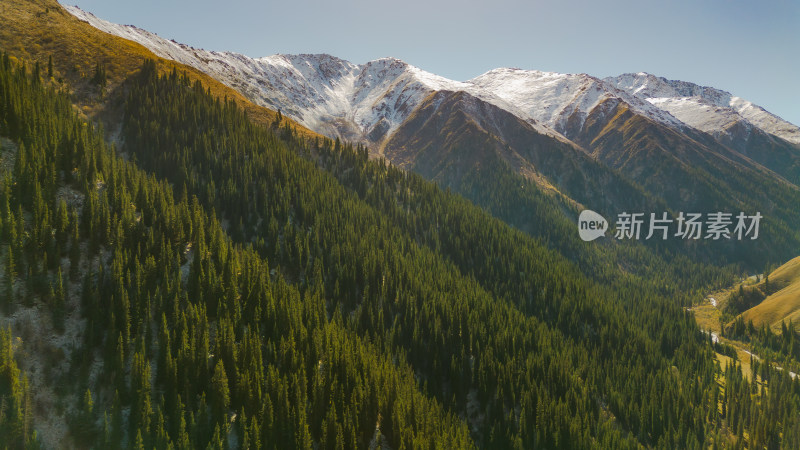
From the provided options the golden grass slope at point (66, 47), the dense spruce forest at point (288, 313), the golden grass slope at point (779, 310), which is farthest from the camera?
the golden grass slope at point (779, 310)

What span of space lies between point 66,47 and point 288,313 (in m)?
123

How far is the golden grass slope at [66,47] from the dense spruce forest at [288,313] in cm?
925

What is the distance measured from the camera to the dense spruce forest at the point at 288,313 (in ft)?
198

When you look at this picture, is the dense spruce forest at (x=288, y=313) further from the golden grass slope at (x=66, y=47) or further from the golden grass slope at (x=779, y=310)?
the golden grass slope at (x=779, y=310)

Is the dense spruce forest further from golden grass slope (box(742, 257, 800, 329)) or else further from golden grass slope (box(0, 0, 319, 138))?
golden grass slope (box(742, 257, 800, 329))

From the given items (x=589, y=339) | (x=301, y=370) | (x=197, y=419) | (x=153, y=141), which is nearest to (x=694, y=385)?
(x=589, y=339)

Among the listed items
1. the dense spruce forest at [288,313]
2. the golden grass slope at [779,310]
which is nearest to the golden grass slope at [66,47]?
the dense spruce forest at [288,313]

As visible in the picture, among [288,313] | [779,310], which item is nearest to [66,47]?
[288,313]

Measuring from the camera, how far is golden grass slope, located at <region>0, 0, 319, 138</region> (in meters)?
121

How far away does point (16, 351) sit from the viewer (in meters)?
53.3

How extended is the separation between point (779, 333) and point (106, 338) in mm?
240548

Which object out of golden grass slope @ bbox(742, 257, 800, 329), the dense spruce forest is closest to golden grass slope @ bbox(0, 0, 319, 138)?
the dense spruce forest

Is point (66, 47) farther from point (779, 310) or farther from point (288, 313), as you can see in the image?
point (779, 310)

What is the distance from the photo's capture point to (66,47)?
428 feet
